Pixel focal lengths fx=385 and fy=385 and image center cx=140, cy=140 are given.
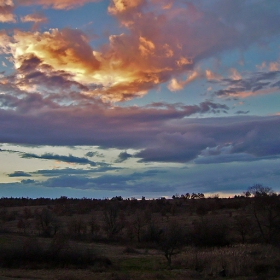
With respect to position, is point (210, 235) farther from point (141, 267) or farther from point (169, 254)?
point (141, 267)

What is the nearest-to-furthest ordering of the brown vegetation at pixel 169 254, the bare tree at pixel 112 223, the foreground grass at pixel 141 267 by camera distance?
the foreground grass at pixel 141 267 → the brown vegetation at pixel 169 254 → the bare tree at pixel 112 223

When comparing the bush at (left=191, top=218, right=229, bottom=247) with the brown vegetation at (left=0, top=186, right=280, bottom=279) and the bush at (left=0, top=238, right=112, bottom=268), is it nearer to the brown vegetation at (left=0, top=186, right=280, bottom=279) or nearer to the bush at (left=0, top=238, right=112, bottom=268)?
the brown vegetation at (left=0, top=186, right=280, bottom=279)

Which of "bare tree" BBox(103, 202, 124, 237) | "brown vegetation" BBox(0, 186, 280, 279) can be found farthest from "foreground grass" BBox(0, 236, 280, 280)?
"bare tree" BBox(103, 202, 124, 237)

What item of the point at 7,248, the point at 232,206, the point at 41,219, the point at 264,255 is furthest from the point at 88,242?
the point at 232,206

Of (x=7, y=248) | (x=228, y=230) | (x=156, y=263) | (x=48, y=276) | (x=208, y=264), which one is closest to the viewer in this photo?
(x=48, y=276)

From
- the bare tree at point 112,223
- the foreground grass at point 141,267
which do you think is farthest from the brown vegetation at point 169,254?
the bare tree at point 112,223

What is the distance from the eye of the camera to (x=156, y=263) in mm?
40344

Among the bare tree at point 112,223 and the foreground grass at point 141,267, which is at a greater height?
the bare tree at point 112,223

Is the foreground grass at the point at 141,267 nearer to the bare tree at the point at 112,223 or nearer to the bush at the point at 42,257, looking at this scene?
the bush at the point at 42,257

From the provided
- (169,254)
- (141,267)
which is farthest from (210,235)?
(141,267)

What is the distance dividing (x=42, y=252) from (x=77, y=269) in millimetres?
4621

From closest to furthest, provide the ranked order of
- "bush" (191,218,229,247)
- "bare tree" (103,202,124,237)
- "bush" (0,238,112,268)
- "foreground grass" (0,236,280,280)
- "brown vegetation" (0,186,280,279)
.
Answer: "foreground grass" (0,236,280,280), "brown vegetation" (0,186,280,279), "bush" (0,238,112,268), "bush" (191,218,229,247), "bare tree" (103,202,124,237)

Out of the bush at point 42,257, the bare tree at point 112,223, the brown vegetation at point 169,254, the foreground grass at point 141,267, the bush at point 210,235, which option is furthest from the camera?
the bare tree at point 112,223

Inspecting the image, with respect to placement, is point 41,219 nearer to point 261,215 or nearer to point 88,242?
point 88,242
